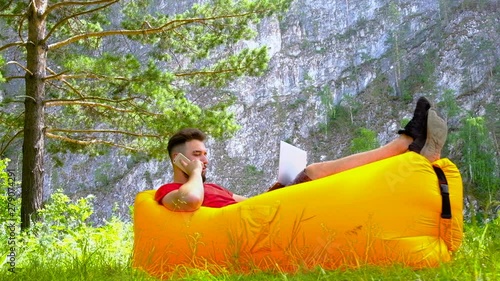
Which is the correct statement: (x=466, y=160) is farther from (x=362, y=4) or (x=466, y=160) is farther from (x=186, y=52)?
(x=186, y=52)

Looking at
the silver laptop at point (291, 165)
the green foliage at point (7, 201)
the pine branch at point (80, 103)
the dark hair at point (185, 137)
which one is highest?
the pine branch at point (80, 103)

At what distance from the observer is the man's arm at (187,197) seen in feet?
7.47

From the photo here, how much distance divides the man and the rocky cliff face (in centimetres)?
4092

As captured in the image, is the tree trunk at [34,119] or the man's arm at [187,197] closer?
the man's arm at [187,197]

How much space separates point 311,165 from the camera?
2463 mm

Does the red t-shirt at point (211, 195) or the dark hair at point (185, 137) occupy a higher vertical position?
the dark hair at point (185, 137)

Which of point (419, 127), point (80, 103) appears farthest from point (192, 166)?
point (80, 103)

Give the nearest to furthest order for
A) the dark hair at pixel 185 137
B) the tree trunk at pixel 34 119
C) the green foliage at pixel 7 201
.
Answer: the dark hair at pixel 185 137 < the green foliage at pixel 7 201 < the tree trunk at pixel 34 119

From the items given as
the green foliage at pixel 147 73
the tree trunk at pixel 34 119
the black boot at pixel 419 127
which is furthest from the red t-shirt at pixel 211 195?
the green foliage at pixel 147 73

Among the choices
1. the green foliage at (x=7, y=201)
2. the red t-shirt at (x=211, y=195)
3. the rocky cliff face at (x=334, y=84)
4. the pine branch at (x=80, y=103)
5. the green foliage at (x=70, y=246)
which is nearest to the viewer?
the green foliage at (x=70, y=246)

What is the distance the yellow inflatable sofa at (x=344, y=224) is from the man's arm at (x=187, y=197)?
120 millimetres

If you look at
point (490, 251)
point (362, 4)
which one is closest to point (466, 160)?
point (362, 4)

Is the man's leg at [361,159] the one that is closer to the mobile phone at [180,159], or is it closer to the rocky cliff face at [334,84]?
the mobile phone at [180,159]

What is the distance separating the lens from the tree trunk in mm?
5441
